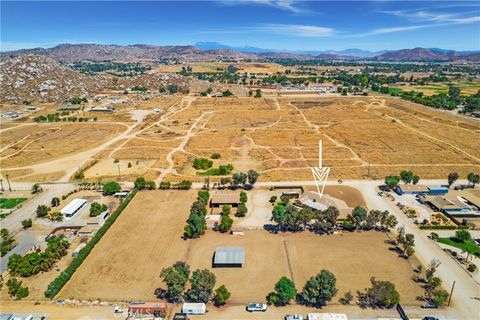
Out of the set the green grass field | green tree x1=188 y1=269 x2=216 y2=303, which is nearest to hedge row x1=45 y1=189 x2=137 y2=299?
green tree x1=188 y1=269 x2=216 y2=303

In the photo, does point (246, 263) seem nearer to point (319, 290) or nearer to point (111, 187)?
point (319, 290)

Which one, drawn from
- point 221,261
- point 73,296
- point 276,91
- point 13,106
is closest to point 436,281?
point 221,261

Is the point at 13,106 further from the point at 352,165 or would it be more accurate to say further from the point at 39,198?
the point at 352,165

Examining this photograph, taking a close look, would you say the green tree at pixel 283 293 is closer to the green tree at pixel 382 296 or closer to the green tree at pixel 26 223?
the green tree at pixel 382 296

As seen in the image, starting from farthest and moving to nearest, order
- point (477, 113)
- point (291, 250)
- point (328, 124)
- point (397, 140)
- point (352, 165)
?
1. point (477, 113)
2. point (328, 124)
3. point (397, 140)
4. point (352, 165)
5. point (291, 250)

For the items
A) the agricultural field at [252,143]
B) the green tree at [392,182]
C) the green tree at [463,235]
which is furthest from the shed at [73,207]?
the green tree at [463,235]

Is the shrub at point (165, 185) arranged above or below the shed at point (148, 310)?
above
